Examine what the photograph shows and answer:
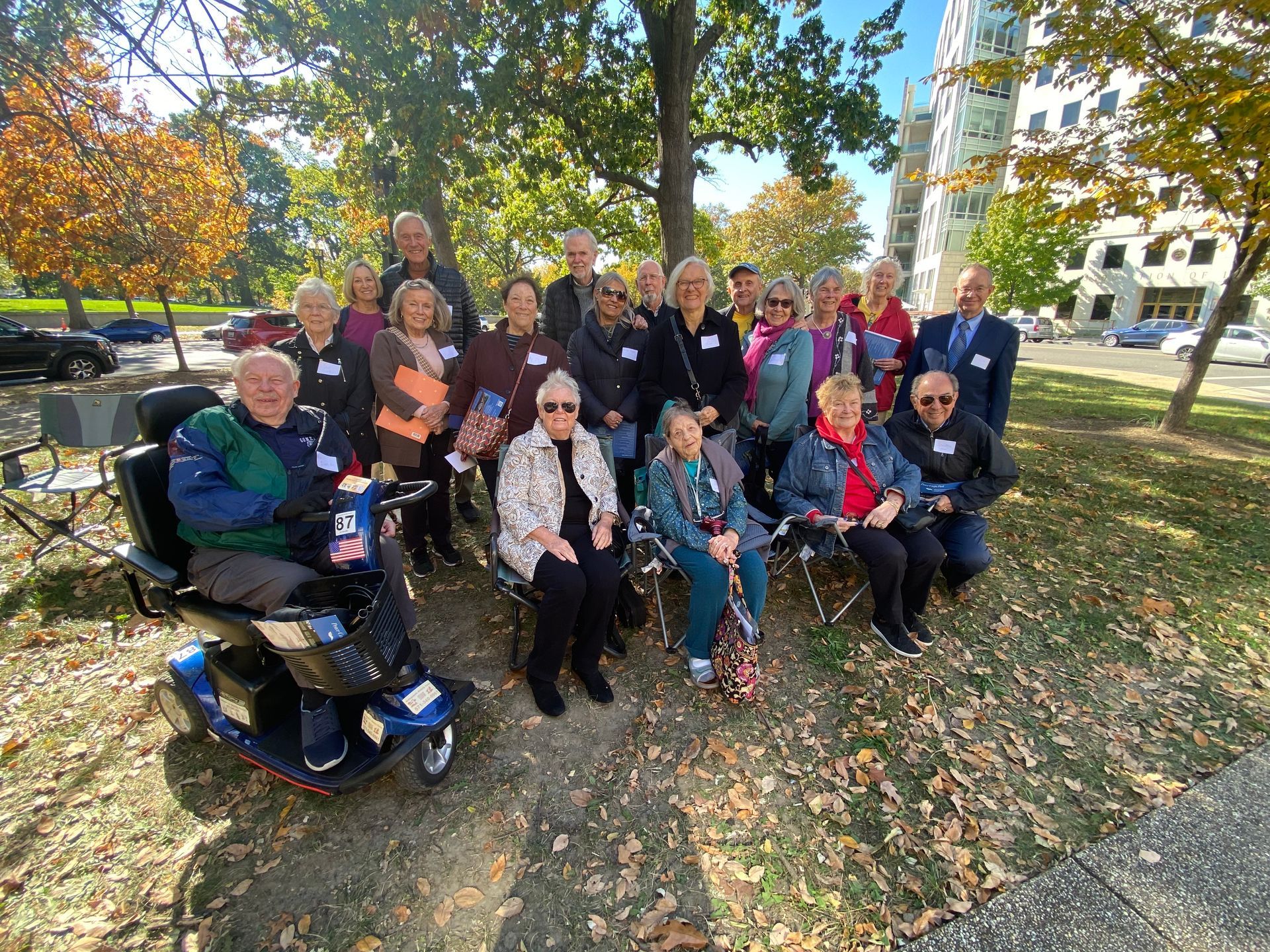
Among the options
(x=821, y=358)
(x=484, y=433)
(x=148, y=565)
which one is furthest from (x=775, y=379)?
(x=148, y=565)

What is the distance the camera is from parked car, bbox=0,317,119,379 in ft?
38.9

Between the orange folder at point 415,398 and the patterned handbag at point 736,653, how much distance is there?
247cm

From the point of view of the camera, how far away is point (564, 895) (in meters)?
2.01

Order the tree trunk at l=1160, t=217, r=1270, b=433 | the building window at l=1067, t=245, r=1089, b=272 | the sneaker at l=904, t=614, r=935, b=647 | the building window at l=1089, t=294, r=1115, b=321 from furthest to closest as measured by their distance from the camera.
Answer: the building window at l=1089, t=294, r=1115, b=321 → the building window at l=1067, t=245, r=1089, b=272 → the tree trunk at l=1160, t=217, r=1270, b=433 → the sneaker at l=904, t=614, r=935, b=647

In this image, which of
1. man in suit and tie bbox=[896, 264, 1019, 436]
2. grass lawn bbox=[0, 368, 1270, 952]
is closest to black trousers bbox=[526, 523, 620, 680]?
grass lawn bbox=[0, 368, 1270, 952]

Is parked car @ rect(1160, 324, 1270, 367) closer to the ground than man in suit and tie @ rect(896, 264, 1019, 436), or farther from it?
closer to the ground

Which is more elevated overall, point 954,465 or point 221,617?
point 954,465

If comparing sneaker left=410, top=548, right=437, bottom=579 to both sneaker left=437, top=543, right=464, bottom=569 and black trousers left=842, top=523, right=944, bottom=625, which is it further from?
black trousers left=842, top=523, right=944, bottom=625

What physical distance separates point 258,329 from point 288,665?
20822 mm

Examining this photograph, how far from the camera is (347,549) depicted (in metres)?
2.38

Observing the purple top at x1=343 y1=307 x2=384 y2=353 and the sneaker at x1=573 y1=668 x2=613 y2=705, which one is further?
the purple top at x1=343 y1=307 x2=384 y2=353

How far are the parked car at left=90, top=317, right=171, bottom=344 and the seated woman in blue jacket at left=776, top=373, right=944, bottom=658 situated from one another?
32.8 meters

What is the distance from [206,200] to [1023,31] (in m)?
57.1

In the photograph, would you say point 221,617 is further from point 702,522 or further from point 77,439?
point 77,439
